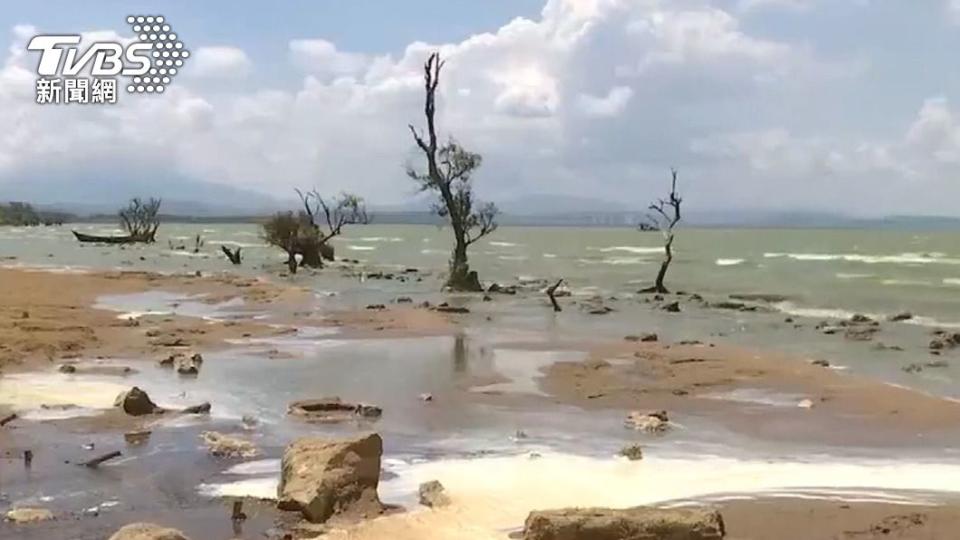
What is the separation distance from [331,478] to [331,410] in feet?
14.7

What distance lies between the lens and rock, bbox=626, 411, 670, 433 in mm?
11500

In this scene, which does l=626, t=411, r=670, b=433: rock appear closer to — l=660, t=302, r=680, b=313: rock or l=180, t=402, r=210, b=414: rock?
l=180, t=402, r=210, b=414: rock

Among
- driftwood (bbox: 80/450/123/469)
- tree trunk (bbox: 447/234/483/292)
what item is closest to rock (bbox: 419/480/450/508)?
driftwood (bbox: 80/450/123/469)

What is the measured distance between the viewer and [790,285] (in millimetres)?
45469

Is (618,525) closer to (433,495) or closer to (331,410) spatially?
(433,495)

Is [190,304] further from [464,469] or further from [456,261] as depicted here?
[464,469]

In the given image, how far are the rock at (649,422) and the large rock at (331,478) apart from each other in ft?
13.8

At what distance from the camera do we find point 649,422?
1163 centimetres

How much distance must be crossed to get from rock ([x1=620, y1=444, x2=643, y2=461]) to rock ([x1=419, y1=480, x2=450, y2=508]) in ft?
7.68

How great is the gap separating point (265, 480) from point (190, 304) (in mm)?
21674

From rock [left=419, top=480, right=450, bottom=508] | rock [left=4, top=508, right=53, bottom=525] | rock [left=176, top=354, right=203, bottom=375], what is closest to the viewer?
rock [left=4, top=508, right=53, bottom=525]

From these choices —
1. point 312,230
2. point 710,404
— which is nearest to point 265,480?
point 710,404

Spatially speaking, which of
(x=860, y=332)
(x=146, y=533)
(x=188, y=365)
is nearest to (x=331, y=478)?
(x=146, y=533)

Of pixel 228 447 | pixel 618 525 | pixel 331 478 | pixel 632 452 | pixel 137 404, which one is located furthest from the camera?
pixel 137 404
